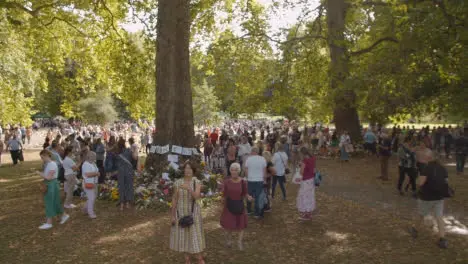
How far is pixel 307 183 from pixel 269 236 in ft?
5.39

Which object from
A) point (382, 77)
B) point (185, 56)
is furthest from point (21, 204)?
point (382, 77)

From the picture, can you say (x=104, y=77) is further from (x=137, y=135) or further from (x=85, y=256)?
(x=137, y=135)

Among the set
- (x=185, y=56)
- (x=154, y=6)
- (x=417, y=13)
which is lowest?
(x=185, y=56)

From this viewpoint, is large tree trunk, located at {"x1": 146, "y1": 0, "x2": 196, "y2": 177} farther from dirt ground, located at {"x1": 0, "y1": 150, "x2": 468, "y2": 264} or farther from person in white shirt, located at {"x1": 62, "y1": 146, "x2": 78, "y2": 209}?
dirt ground, located at {"x1": 0, "y1": 150, "x2": 468, "y2": 264}

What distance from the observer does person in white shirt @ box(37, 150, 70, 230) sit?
848 centimetres

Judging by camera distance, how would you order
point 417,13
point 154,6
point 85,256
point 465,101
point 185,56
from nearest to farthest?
1. point 85,256
2. point 417,13
3. point 185,56
4. point 465,101
5. point 154,6

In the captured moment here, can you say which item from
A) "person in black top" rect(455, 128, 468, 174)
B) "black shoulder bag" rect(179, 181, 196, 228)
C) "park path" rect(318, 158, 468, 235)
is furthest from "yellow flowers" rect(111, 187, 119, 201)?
"person in black top" rect(455, 128, 468, 174)

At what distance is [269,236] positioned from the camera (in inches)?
326

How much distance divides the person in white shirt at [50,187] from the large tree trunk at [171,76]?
434 cm

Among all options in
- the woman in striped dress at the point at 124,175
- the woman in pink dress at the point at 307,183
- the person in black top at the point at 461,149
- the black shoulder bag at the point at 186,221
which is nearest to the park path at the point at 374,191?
the person in black top at the point at 461,149

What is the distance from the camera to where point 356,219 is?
954 centimetres

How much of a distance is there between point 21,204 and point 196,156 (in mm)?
5560

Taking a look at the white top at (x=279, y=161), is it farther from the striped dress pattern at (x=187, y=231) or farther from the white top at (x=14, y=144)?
the white top at (x=14, y=144)

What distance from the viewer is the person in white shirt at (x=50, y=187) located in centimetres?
848
